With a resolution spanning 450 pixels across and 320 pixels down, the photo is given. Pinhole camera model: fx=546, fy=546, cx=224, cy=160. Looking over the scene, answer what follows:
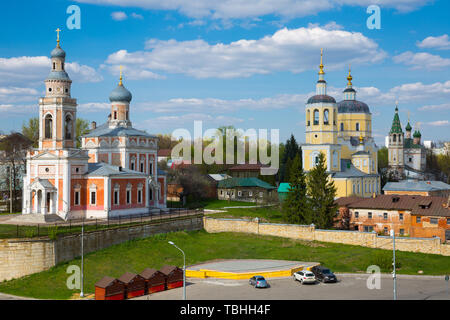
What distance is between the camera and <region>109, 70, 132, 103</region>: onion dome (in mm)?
60156

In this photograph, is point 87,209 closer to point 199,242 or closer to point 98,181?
point 98,181

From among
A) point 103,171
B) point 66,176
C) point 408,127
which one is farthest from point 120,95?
point 408,127

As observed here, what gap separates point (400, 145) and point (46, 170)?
8111 cm

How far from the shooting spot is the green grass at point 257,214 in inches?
2130

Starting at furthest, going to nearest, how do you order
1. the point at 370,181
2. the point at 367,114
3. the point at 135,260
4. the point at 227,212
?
the point at 367,114 < the point at 370,181 < the point at 227,212 < the point at 135,260

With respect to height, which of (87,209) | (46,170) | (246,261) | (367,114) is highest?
(367,114)

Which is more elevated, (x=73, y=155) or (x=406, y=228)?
(x=73, y=155)

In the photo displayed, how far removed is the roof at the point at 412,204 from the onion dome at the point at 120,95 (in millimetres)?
26513

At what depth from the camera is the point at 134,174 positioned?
166 ft

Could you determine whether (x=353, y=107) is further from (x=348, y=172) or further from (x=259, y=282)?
(x=259, y=282)

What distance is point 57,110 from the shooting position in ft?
158

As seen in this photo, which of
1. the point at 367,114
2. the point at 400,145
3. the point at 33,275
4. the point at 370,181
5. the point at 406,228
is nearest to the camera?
the point at 33,275

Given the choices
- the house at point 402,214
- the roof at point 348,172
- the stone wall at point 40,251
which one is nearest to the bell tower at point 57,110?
the stone wall at point 40,251

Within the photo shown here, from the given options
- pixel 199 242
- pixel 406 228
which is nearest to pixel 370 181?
pixel 406 228
